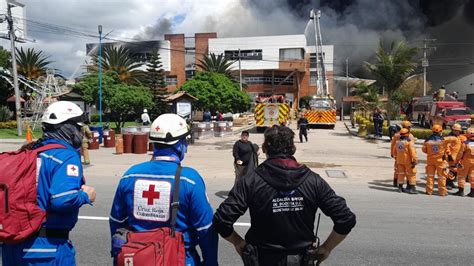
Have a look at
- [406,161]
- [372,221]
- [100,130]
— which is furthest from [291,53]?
[372,221]

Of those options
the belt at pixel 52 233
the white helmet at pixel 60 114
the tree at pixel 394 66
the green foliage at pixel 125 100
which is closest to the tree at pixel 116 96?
the green foliage at pixel 125 100

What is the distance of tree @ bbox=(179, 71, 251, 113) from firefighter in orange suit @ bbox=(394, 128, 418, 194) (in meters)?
29.8

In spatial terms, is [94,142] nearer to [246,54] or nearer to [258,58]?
[258,58]

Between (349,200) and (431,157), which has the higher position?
(431,157)

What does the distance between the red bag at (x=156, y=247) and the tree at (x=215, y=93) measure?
36.4 meters

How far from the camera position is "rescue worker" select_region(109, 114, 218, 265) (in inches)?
97.5

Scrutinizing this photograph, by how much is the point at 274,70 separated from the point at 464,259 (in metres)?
60.4

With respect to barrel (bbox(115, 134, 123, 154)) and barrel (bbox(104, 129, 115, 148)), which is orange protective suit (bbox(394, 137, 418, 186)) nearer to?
barrel (bbox(115, 134, 123, 154))

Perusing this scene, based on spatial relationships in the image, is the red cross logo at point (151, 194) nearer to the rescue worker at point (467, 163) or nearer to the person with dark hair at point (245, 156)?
the person with dark hair at point (245, 156)

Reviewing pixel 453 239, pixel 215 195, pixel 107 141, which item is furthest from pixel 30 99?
pixel 453 239

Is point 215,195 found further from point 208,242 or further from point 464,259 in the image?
point 208,242

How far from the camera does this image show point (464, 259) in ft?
16.7

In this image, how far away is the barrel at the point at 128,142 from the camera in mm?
16859

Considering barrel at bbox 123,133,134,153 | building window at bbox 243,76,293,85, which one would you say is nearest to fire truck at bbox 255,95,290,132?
barrel at bbox 123,133,134,153
